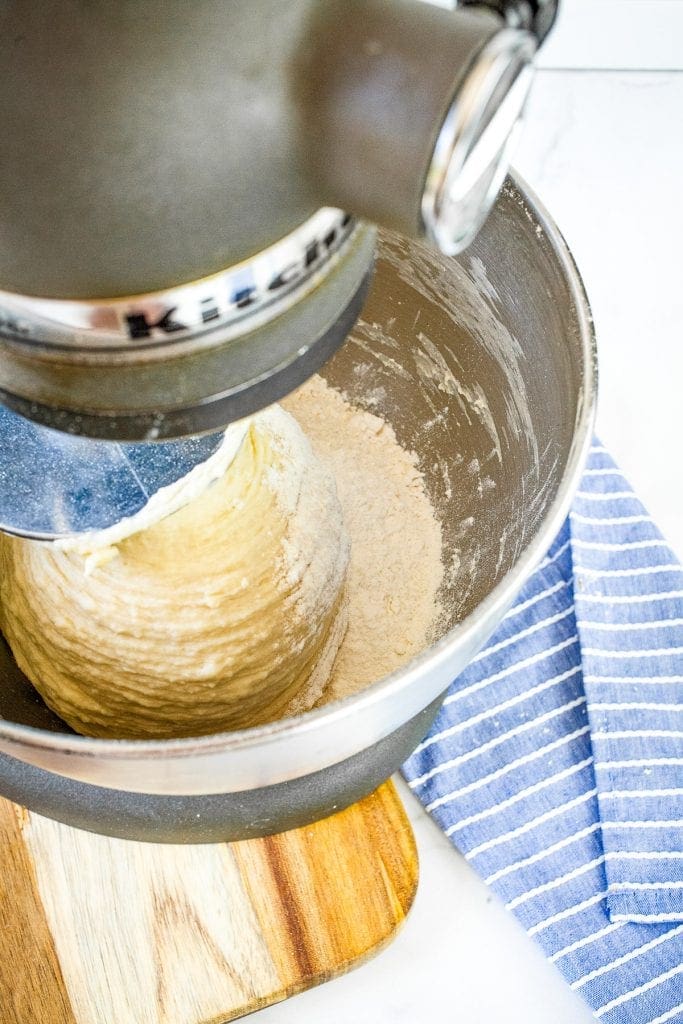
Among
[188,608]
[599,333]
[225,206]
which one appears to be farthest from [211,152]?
[599,333]

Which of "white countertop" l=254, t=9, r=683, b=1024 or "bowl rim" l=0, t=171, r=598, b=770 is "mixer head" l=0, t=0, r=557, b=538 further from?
"white countertop" l=254, t=9, r=683, b=1024

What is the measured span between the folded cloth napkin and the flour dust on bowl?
9cm

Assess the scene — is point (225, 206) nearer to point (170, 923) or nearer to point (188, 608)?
point (188, 608)

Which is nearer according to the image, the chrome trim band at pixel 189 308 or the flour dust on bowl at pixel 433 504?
the chrome trim band at pixel 189 308

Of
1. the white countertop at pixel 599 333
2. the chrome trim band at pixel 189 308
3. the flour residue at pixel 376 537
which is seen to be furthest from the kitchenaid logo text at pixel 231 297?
the white countertop at pixel 599 333

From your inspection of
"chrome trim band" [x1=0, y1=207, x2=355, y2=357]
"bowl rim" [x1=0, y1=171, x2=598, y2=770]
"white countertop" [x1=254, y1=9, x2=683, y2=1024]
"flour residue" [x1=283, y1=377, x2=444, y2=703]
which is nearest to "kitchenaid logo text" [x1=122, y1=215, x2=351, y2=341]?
"chrome trim band" [x1=0, y1=207, x2=355, y2=357]

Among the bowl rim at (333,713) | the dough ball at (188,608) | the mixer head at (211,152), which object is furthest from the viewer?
the dough ball at (188,608)

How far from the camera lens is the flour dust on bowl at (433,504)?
1.29 ft

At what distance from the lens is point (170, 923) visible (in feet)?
1.92

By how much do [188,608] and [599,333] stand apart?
50 centimetres

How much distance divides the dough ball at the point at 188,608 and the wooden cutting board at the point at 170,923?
77 millimetres

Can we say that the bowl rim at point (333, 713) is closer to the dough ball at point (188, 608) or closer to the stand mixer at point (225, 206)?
the stand mixer at point (225, 206)

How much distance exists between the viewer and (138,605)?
0.56 metres

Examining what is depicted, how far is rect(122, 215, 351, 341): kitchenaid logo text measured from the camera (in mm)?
280
